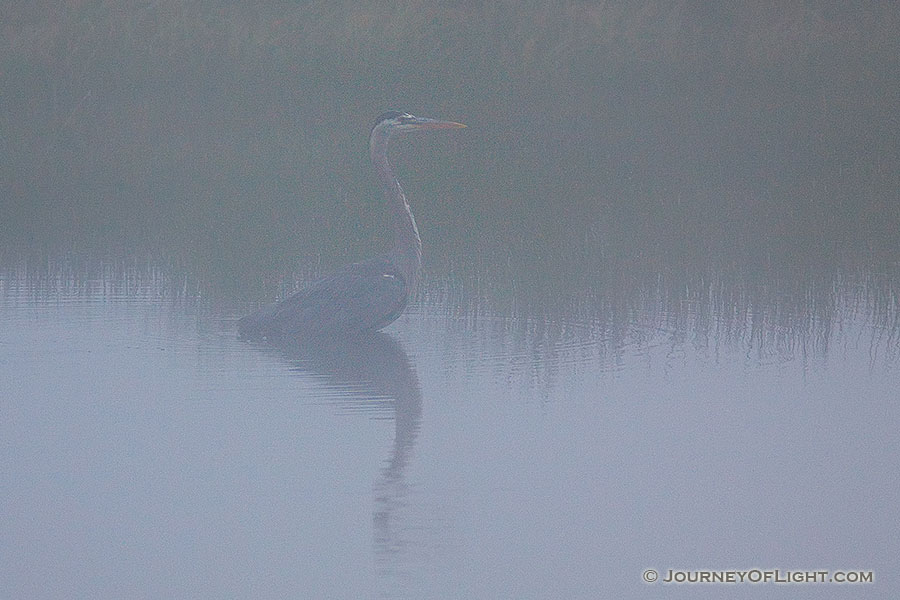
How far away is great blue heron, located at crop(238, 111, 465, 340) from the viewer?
728 centimetres

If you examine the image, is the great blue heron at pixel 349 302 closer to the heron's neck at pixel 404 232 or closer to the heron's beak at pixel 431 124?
the heron's neck at pixel 404 232

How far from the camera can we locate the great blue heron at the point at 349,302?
7.28m

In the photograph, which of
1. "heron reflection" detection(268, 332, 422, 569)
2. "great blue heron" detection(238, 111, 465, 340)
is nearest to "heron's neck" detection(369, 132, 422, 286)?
"great blue heron" detection(238, 111, 465, 340)

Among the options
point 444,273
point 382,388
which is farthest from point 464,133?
point 382,388

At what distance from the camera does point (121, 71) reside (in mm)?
13617

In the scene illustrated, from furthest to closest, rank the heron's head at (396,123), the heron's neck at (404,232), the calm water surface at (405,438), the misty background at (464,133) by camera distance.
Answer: the misty background at (464,133)
the heron's head at (396,123)
the heron's neck at (404,232)
the calm water surface at (405,438)

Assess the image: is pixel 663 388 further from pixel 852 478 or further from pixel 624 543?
pixel 624 543

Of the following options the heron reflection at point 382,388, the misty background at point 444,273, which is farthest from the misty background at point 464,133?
the heron reflection at point 382,388

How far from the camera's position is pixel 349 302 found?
24.1 ft

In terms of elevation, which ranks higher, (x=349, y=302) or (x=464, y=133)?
(x=464, y=133)

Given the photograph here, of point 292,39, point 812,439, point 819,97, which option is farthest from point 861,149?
point 812,439

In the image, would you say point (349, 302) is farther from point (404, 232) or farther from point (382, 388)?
point (382, 388)

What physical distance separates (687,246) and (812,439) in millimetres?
4346

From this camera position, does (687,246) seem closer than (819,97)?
Yes
